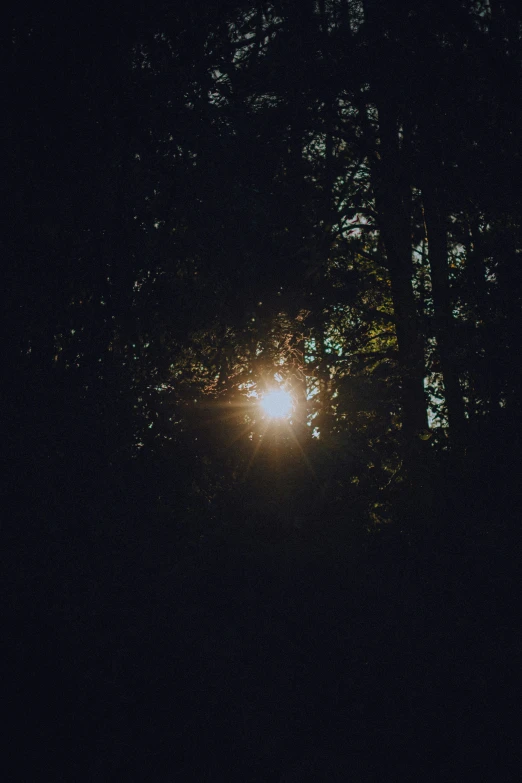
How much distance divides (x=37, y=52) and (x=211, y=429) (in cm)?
339

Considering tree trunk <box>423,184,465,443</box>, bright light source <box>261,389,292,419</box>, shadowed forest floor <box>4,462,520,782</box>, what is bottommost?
shadowed forest floor <box>4,462,520,782</box>

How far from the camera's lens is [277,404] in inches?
271

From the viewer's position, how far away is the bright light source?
22.2 feet

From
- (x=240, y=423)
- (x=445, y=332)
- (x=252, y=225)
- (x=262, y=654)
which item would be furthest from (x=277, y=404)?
(x=262, y=654)

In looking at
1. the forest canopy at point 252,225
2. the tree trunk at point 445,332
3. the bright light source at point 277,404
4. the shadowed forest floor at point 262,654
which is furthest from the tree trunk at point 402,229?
the shadowed forest floor at point 262,654

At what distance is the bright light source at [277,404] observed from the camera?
Result: 22.2 ft

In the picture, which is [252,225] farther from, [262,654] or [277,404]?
[262,654]

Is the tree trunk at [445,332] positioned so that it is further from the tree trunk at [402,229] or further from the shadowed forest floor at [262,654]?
the shadowed forest floor at [262,654]

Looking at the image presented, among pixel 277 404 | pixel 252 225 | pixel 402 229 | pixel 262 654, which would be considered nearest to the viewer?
pixel 262 654

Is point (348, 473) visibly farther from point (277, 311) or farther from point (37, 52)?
point (37, 52)

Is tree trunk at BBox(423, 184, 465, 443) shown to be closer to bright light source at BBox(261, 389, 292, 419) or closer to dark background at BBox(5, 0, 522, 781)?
dark background at BBox(5, 0, 522, 781)

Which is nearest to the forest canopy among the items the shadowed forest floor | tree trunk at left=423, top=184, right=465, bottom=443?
tree trunk at left=423, top=184, right=465, bottom=443

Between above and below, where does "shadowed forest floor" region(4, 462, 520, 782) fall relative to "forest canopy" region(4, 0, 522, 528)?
below

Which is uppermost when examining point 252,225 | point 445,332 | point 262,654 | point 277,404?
point 252,225
